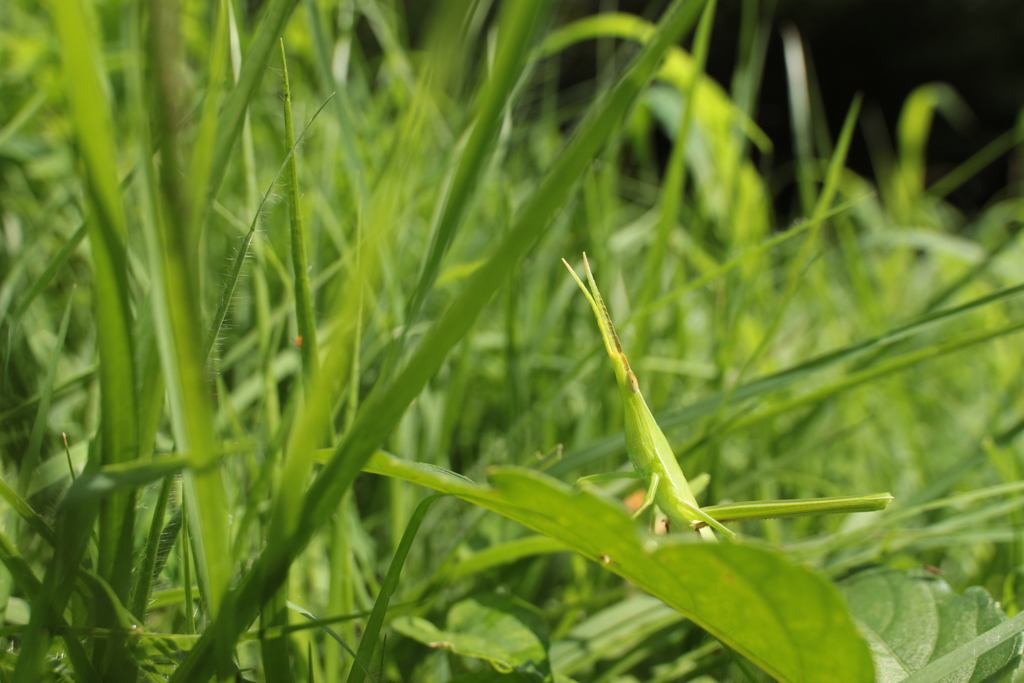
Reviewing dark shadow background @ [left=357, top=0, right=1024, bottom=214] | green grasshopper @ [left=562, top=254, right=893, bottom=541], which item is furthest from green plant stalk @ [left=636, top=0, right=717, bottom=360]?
dark shadow background @ [left=357, top=0, right=1024, bottom=214]

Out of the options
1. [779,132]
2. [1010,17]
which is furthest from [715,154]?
[1010,17]

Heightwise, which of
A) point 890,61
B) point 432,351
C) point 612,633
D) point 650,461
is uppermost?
point 890,61

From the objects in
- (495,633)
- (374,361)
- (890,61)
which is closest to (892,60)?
(890,61)

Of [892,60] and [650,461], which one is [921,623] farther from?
[892,60]

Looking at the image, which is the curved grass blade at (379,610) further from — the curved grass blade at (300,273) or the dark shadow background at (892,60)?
the dark shadow background at (892,60)

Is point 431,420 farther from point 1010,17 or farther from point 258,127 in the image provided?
point 1010,17

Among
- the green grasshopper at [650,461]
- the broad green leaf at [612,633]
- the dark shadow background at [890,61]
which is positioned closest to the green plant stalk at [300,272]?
the green grasshopper at [650,461]
